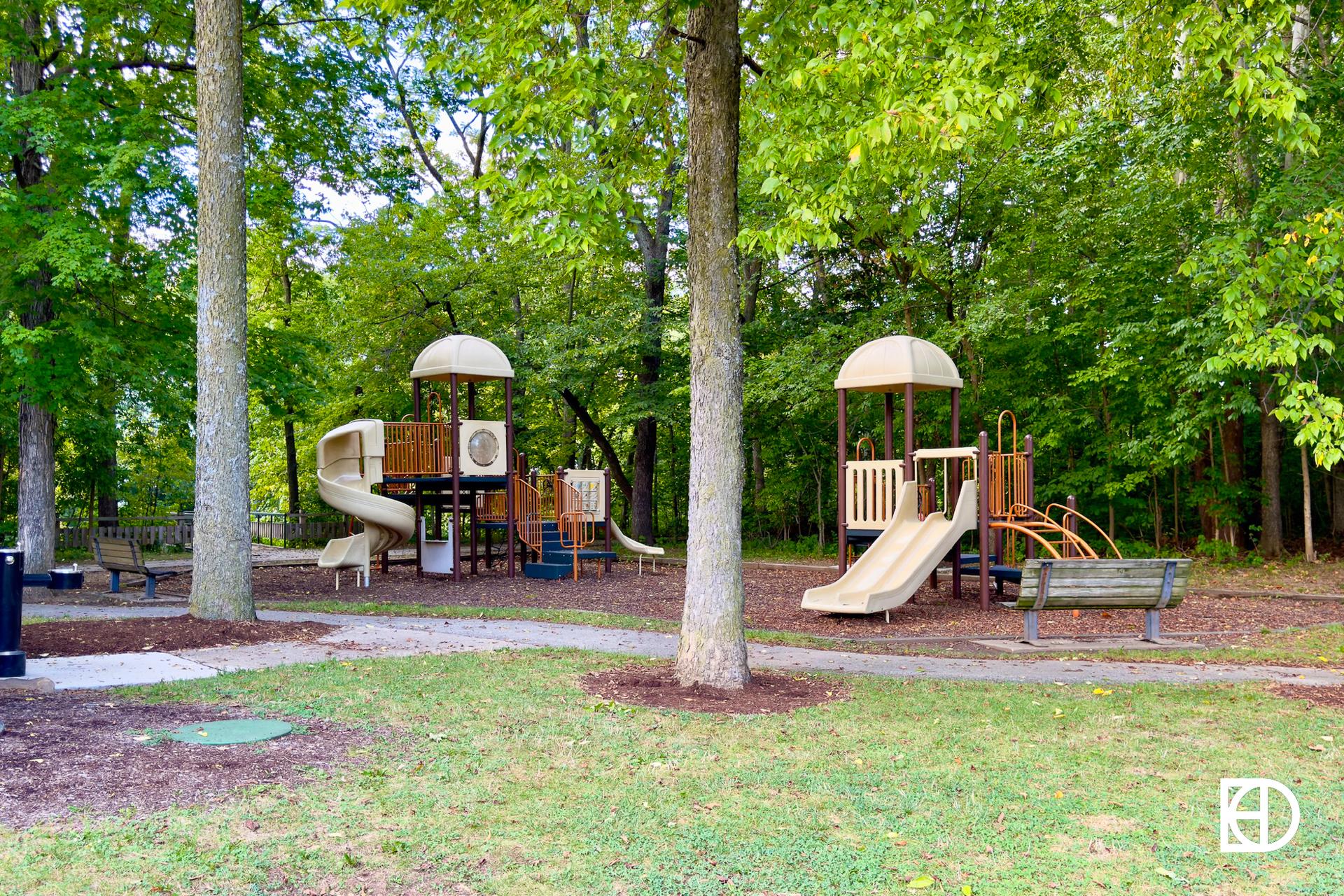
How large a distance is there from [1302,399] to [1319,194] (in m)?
3.58

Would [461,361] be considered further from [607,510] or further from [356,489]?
[607,510]

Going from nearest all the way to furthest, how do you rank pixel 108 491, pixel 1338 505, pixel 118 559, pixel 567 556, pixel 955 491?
pixel 118 559, pixel 955 491, pixel 567 556, pixel 1338 505, pixel 108 491

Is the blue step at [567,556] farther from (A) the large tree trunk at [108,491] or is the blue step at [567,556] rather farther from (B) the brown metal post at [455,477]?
(A) the large tree trunk at [108,491]

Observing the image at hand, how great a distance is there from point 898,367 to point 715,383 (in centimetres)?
783

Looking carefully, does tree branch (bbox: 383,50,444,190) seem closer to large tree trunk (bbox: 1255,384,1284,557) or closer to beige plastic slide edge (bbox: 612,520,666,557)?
beige plastic slide edge (bbox: 612,520,666,557)

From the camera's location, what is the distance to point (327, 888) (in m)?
3.60

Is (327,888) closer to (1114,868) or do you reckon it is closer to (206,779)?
(206,779)

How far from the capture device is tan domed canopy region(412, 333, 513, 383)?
59.5 feet

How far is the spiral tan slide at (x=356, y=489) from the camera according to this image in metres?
17.0

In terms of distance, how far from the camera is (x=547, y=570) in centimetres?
Result: 1812

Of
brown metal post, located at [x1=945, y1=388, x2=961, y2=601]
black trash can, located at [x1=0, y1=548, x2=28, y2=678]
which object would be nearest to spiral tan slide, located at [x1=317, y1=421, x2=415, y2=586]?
brown metal post, located at [x1=945, y1=388, x2=961, y2=601]

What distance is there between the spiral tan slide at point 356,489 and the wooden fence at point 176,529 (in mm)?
9161

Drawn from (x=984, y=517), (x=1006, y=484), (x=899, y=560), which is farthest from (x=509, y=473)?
(x=984, y=517)

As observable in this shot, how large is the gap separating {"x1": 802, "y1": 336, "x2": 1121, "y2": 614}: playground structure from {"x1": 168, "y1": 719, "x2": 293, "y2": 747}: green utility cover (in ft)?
23.5
